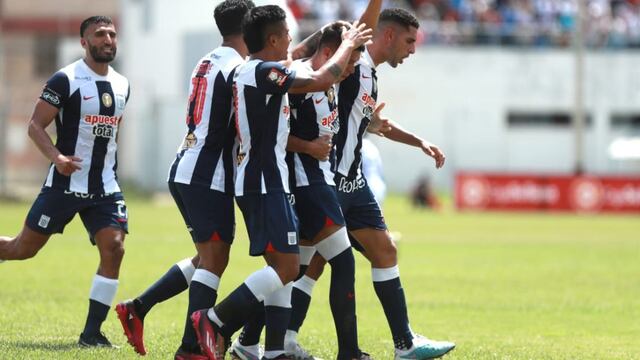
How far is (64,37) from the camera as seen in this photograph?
60.5m

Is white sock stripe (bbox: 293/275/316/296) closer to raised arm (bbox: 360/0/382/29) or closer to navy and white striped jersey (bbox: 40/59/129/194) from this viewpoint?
navy and white striped jersey (bbox: 40/59/129/194)

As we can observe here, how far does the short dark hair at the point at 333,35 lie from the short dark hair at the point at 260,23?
0.73 m

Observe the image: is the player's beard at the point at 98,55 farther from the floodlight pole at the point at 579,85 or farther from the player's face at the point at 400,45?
the floodlight pole at the point at 579,85

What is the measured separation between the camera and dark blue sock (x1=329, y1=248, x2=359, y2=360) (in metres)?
9.26

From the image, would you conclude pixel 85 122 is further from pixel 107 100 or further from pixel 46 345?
pixel 46 345

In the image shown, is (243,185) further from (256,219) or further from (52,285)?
(52,285)

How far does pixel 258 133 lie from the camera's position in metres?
8.71

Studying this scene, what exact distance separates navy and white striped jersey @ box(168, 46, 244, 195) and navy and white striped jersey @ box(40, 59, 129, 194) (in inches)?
61.8

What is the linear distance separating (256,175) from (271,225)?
0.35 meters

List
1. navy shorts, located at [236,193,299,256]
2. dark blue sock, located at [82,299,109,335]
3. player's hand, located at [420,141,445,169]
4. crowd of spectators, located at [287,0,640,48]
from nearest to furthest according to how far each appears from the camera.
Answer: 1. navy shorts, located at [236,193,299,256]
2. dark blue sock, located at [82,299,109,335]
3. player's hand, located at [420,141,445,169]
4. crowd of spectators, located at [287,0,640,48]

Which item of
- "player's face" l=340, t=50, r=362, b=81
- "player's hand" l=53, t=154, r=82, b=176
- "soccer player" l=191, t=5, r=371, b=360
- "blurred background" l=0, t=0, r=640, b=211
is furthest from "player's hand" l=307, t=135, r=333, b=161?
"blurred background" l=0, t=0, r=640, b=211

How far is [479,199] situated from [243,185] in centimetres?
3010

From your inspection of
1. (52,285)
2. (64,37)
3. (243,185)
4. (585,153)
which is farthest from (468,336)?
(64,37)

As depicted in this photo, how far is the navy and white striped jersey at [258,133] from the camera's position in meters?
8.68
